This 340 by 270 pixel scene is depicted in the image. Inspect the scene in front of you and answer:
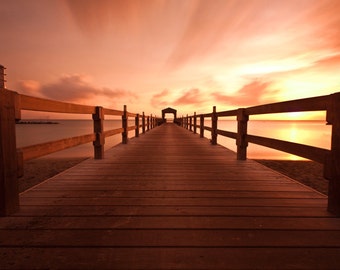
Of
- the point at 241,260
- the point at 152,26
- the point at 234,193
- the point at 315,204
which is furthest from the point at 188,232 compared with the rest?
the point at 152,26

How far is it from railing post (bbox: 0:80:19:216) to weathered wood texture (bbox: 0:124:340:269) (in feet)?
0.50

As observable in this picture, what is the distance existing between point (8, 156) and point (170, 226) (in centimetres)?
165

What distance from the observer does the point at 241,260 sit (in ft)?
4.19

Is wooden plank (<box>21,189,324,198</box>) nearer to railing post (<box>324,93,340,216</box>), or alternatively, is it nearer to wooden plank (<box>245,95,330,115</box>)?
railing post (<box>324,93,340,216</box>)

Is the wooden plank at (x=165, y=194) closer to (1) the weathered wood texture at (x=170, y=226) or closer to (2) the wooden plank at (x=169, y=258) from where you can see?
(1) the weathered wood texture at (x=170, y=226)

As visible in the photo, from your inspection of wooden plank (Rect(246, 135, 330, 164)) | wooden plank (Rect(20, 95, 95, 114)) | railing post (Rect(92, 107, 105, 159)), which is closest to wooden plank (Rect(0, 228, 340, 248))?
wooden plank (Rect(246, 135, 330, 164))

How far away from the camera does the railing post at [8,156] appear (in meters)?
1.88

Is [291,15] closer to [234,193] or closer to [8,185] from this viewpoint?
[234,193]

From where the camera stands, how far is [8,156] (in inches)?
75.8

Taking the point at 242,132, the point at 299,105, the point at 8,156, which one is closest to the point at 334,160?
the point at 299,105

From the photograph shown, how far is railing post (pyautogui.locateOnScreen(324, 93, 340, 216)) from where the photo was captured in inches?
75.9

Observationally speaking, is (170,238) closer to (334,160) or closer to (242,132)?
(334,160)

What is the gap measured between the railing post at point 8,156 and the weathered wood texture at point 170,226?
153 millimetres

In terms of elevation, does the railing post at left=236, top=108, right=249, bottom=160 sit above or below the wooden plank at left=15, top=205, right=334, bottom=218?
above
